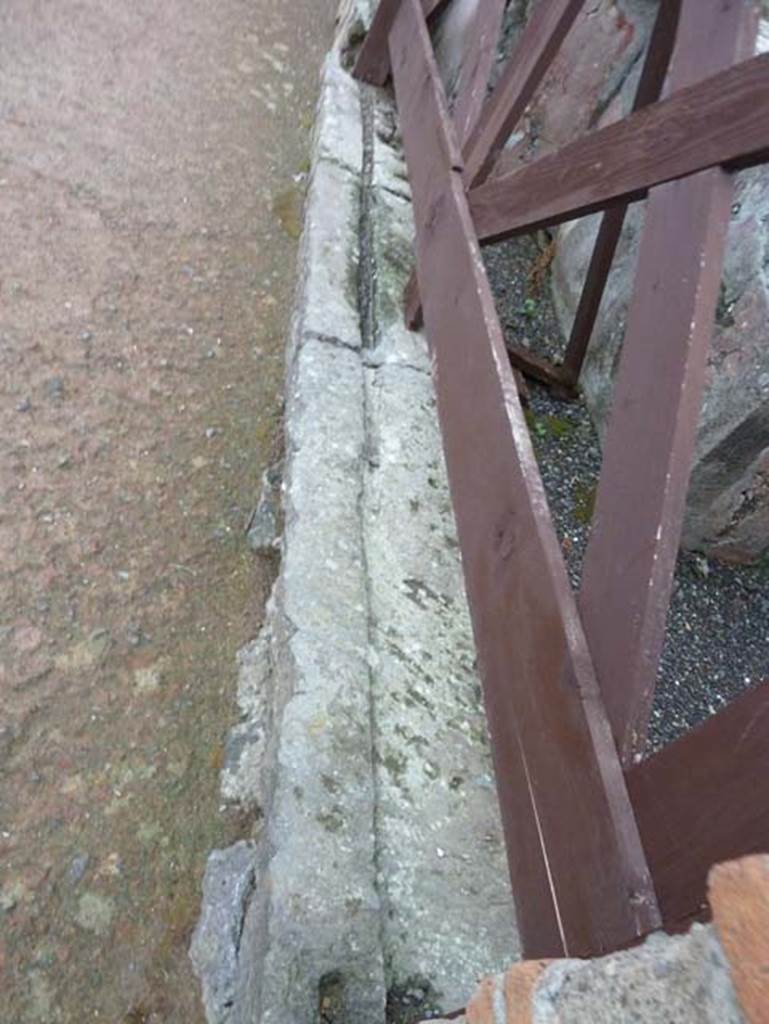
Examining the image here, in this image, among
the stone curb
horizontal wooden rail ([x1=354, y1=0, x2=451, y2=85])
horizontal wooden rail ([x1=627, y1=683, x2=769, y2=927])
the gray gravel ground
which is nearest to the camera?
horizontal wooden rail ([x1=627, y1=683, x2=769, y2=927])

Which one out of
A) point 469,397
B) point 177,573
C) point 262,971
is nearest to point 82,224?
point 177,573

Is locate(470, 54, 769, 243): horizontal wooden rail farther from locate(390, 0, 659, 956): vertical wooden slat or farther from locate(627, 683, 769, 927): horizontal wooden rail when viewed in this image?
locate(627, 683, 769, 927): horizontal wooden rail

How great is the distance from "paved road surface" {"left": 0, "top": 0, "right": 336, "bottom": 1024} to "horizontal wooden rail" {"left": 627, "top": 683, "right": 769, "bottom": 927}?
121cm

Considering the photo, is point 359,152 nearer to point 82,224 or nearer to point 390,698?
point 82,224

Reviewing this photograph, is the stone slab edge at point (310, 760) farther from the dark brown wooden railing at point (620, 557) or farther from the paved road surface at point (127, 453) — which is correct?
the dark brown wooden railing at point (620, 557)

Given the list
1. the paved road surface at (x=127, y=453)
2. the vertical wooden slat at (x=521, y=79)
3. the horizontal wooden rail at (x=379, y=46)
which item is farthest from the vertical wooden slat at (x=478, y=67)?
the paved road surface at (x=127, y=453)

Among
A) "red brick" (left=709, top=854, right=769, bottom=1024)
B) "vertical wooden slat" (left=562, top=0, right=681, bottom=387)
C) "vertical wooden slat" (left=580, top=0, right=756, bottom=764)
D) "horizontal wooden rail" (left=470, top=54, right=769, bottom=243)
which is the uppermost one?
"vertical wooden slat" (left=562, top=0, right=681, bottom=387)

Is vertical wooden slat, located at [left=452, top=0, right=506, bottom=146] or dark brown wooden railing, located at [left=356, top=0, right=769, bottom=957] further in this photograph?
vertical wooden slat, located at [left=452, top=0, right=506, bottom=146]

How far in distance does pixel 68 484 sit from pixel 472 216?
1.46m

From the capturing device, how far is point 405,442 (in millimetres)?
2756

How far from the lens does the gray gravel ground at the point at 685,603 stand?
7.66 ft

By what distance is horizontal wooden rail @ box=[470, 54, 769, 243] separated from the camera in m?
1.66

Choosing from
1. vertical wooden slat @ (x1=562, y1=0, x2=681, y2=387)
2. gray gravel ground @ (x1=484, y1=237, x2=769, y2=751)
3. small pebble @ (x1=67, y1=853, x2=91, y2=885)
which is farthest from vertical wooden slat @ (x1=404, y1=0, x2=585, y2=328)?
small pebble @ (x1=67, y1=853, x2=91, y2=885)

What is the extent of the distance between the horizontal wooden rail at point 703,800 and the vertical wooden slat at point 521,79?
2008mm
